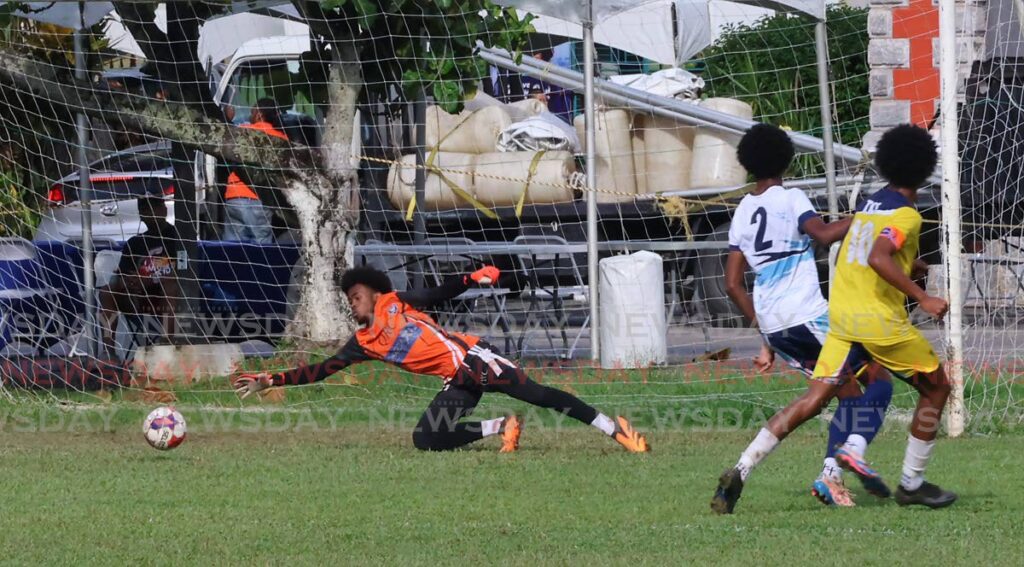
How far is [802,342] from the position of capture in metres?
7.54

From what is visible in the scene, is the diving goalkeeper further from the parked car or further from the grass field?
the parked car

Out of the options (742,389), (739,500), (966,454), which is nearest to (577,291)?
(742,389)

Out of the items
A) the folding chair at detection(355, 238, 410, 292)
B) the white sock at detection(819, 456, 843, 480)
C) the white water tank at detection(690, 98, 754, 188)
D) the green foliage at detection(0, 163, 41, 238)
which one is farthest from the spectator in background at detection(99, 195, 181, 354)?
the white sock at detection(819, 456, 843, 480)

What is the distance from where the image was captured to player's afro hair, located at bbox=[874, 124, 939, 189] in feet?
22.4

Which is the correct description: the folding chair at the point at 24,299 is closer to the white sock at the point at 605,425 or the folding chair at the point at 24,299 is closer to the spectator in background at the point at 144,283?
the spectator in background at the point at 144,283

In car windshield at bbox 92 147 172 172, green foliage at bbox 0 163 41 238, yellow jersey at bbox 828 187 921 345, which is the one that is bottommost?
yellow jersey at bbox 828 187 921 345

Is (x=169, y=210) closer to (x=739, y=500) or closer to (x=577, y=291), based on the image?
(x=577, y=291)

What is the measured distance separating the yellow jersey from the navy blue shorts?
549mm

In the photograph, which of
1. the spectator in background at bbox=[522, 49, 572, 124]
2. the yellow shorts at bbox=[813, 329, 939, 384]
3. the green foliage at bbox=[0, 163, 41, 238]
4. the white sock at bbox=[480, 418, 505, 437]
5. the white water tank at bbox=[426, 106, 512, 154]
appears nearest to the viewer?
the yellow shorts at bbox=[813, 329, 939, 384]

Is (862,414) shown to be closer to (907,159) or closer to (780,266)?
(780,266)

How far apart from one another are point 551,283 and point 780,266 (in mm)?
7546

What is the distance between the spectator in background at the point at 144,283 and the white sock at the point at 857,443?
25.9 ft

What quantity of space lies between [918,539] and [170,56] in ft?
28.7

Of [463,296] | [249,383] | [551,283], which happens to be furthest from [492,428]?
[551,283]
